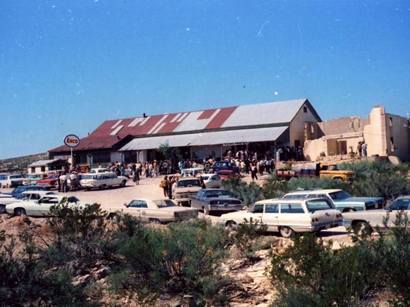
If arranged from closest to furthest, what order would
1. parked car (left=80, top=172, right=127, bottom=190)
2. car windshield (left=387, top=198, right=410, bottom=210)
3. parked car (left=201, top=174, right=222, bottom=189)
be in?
car windshield (left=387, top=198, right=410, bottom=210) < parked car (left=201, top=174, right=222, bottom=189) < parked car (left=80, top=172, right=127, bottom=190)

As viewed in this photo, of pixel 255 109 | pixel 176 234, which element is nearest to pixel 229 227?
pixel 176 234

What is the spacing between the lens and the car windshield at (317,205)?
16.4 m

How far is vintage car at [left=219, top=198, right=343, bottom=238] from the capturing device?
51.9ft

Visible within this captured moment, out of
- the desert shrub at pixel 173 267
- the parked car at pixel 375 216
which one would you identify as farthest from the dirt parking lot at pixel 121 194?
the desert shrub at pixel 173 267

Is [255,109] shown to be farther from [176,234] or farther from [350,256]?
[350,256]

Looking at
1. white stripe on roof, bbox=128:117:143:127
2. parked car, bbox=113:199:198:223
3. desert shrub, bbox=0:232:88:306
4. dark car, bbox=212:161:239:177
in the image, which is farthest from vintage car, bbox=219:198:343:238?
white stripe on roof, bbox=128:117:143:127

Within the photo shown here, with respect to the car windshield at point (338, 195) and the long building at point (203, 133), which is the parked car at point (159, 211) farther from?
the long building at point (203, 133)

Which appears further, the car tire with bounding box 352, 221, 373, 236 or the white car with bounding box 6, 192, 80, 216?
the white car with bounding box 6, 192, 80, 216

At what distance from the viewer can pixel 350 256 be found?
8.75 meters

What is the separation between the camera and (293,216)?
16094mm

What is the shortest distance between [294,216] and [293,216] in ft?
0.14

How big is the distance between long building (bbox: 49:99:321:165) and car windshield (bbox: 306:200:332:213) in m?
27.3

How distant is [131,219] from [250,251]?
452cm

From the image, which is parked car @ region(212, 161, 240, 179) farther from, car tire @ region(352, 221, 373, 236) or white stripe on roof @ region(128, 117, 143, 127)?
white stripe on roof @ region(128, 117, 143, 127)
